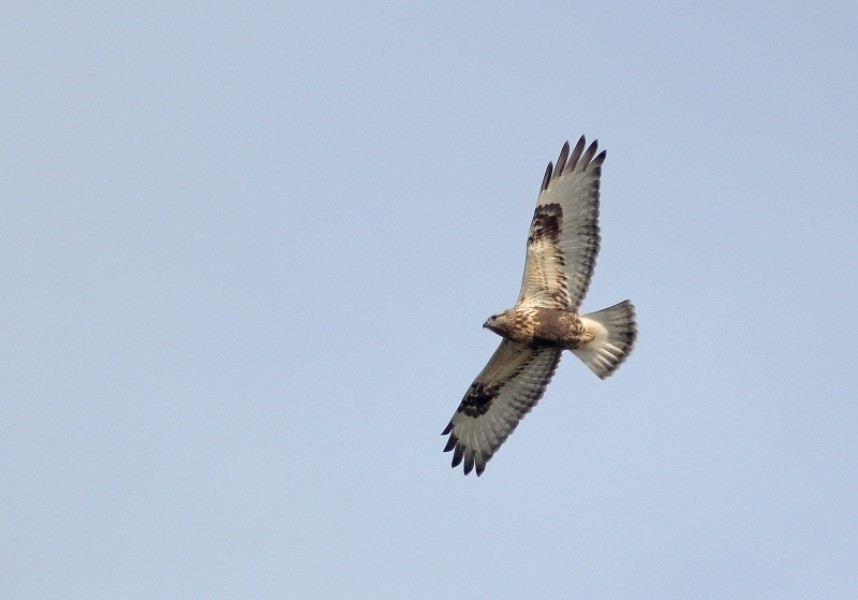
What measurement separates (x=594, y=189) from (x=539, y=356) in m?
2.02

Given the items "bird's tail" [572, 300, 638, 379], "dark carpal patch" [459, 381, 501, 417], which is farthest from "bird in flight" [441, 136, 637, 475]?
"dark carpal patch" [459, 381, 501, 417]

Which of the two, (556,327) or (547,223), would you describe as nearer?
(556,327)

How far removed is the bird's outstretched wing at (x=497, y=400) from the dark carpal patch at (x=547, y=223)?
126cm

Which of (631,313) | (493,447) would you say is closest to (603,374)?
(631,313)

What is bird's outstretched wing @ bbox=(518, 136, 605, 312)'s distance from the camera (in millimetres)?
15711

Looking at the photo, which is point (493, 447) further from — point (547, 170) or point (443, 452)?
point (547, 170)

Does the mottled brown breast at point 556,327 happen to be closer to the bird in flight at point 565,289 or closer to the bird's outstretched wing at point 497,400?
the bird in flight at point 565,289

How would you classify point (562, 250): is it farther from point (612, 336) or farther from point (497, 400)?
point (497, 400)

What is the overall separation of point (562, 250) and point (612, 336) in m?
1.14

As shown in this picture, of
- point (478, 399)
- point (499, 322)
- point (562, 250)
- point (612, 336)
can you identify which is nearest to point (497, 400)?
point (478, 399)

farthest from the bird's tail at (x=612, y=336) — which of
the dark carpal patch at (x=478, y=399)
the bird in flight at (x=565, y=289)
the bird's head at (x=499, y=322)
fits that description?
the dark carpal patch at (x=478, y=399)

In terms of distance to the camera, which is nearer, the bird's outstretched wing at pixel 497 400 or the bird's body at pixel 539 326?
the bird's body at pixel 539 326

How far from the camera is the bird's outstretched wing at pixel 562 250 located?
15.7 meters

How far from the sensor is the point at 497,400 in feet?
54.4
